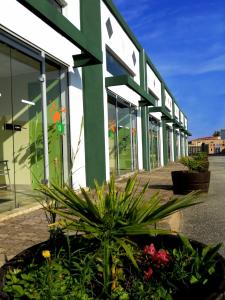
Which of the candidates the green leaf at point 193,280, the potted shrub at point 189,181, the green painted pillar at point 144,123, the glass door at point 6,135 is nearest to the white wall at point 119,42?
the green painted pillar at point 144,123

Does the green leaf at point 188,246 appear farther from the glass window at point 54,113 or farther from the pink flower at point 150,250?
the glass window at point 54,113

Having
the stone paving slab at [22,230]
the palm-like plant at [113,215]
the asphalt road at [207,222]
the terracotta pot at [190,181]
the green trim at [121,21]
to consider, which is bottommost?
the asphalt road at [207,222]

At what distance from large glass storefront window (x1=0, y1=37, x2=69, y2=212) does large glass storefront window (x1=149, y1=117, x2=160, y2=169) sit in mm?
13291

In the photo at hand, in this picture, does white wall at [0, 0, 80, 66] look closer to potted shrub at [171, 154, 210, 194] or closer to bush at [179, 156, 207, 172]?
potted shrub at [171, 154, 210, 194]

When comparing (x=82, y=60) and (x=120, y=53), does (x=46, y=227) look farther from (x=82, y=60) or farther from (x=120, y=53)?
(x=120, y=53)

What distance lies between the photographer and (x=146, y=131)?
791 inches

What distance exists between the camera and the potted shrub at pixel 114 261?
2.01 meters

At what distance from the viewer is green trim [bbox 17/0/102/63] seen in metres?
6.37

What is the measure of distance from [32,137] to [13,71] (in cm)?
161

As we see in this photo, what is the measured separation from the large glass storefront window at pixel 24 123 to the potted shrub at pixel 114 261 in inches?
231

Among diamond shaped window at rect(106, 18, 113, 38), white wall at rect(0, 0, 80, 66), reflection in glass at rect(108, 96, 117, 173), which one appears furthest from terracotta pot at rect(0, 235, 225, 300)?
diamond shaped window at rect(106, 18, 113, 38)

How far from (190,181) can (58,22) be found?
4946 millimetres

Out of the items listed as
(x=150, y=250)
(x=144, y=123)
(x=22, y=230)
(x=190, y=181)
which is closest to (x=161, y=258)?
(x=150, y=250)

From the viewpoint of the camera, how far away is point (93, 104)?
1132 centimetres
